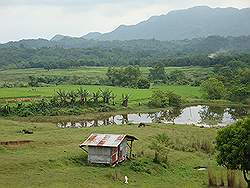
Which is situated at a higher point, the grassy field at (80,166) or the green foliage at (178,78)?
the green foliage at (178,78)

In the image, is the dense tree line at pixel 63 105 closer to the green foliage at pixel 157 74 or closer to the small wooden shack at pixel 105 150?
the small wooden shack at pixel 105 150

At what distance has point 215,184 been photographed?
3106 cm

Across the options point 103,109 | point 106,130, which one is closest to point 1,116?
point 103,109

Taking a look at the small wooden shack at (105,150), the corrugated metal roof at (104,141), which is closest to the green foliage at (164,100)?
the corrugated metal roof at (104,141)

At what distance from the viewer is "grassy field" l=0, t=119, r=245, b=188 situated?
2806cm

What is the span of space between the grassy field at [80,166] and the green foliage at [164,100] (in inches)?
1555

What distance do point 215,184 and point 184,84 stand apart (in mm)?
93284

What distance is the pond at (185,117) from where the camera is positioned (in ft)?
229

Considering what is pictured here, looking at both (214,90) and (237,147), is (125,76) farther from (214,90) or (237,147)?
(237,147)

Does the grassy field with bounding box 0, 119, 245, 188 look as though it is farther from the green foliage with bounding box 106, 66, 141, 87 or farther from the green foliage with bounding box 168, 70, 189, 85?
the green foliage with bounding box 168, 70, 189, 85

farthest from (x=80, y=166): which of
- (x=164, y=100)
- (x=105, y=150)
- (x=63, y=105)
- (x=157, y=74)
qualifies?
(x=157, y=74)

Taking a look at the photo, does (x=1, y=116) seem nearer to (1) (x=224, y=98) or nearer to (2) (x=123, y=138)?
(2) (x=123, y=138)

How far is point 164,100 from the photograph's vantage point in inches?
3442

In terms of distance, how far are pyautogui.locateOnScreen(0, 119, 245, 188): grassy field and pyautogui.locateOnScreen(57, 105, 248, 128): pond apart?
23.0 metres
